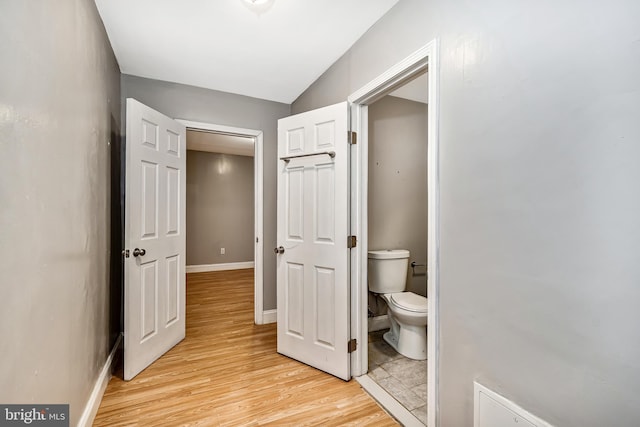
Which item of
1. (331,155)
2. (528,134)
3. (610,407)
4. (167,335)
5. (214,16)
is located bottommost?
(167,335)

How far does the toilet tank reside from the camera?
268 cm

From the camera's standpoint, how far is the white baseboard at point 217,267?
5.67 meters

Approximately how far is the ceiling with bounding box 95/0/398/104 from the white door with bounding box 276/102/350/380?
0.49 m

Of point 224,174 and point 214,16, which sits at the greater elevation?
point 214,16

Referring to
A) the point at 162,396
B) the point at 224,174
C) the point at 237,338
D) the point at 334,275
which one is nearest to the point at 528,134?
the point at 334,275

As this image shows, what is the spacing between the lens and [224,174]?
5988mm

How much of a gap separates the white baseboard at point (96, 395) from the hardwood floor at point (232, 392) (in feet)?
0.15

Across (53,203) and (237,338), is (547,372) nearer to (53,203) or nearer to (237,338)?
(53,203)

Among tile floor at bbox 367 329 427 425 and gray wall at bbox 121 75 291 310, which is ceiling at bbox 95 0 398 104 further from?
tile floor at bbox 367 329 427 425

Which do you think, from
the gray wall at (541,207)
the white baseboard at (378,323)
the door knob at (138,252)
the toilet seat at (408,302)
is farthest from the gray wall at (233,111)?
the gray wall at (541,207)

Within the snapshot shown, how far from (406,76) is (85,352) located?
2.38 meters

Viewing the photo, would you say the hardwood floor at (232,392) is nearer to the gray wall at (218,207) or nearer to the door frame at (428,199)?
the door frame at (428,199)

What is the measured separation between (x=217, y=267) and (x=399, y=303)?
4512 mm

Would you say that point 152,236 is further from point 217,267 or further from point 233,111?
point 217,267
